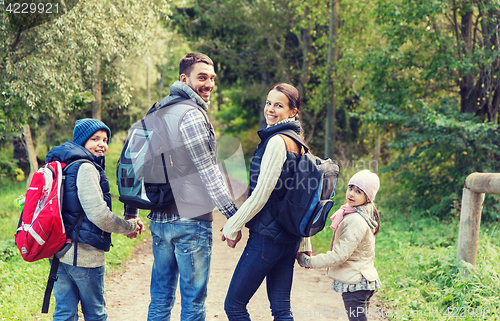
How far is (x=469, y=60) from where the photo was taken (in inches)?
318

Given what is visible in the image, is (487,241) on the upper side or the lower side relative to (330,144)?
lower

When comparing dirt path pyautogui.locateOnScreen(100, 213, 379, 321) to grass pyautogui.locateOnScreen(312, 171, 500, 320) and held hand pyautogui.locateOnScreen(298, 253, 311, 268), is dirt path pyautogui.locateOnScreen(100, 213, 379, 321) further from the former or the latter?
held hand pyautogui.locateOnScreen(298, 253, 311, 268)

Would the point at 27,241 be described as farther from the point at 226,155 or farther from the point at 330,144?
the point at 330,144

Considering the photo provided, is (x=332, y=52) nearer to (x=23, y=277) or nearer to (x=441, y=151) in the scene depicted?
(x=441, y=151)

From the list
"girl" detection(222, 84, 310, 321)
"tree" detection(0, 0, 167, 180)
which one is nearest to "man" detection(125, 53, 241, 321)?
"girl" detection(222, 84, 310, 321)

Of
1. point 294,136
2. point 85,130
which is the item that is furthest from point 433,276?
point 85,130

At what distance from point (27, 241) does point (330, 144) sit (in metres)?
11.5

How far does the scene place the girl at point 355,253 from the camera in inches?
121

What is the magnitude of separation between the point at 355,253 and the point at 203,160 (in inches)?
54.4

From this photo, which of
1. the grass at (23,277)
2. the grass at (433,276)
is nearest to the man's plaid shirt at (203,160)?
the grass at (23,277)

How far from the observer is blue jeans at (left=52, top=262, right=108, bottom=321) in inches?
118

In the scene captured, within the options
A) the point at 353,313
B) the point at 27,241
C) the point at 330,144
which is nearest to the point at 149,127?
the point at 27,241

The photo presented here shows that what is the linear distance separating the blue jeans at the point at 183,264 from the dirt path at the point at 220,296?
4.58 ft

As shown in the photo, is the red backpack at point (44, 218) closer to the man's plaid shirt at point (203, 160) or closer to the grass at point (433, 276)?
the man's plaid shirt at point (203, 160)
